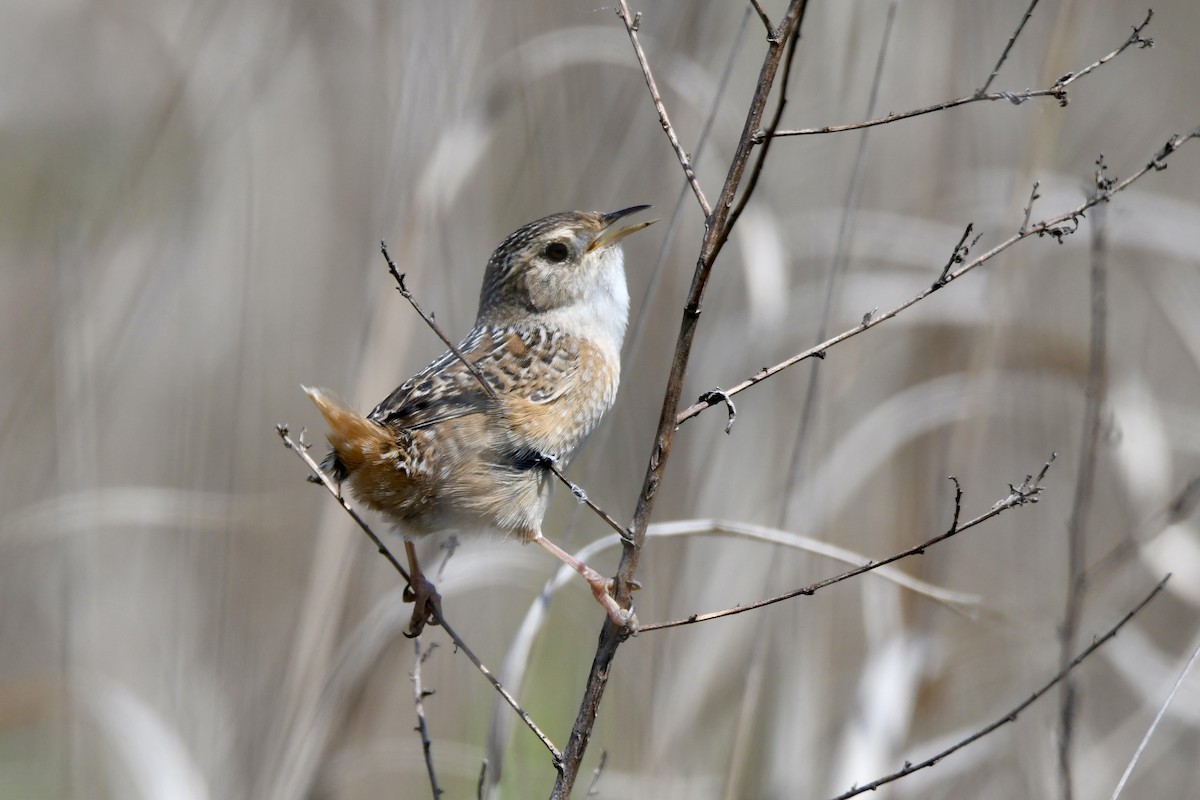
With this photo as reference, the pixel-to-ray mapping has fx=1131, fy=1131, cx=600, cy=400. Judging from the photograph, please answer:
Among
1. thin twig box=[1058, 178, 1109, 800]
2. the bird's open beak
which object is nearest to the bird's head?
the bird's open beak

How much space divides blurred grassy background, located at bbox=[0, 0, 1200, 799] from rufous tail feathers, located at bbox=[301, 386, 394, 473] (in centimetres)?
44

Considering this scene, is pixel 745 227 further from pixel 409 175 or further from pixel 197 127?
pixel 197 127

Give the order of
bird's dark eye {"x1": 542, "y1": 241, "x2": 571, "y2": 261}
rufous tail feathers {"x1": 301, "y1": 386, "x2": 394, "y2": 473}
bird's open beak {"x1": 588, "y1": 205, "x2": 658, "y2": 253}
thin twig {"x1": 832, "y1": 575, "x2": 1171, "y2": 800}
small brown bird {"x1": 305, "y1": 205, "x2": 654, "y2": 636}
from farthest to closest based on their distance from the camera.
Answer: bird's dark eye {"x1": 542, "y1": 241, "x2": 571, "y2": 261}, bird's open beak {"x1": 588, "y1": 205, "x2": 658, "y2": 253}, small brown bird {"x1": 305, "y1": 205, "x2": 654, "y2": 636}, rufous tail feathers {"x1": 301, "y1": 386, "x2": 394, "y2": 473}, thin twig {"x1": 832, "y1": 575, "x2": 1171, "y2": 800}

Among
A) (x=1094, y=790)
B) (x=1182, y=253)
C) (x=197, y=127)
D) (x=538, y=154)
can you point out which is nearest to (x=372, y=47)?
(x=197, y=127)

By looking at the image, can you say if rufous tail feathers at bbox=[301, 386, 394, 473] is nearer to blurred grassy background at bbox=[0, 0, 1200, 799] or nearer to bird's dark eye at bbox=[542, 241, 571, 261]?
blurred grassy background at bbox=[0, 0, 1200, 799]

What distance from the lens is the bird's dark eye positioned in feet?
9.86

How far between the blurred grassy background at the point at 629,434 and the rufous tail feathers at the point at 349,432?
44 centimetres

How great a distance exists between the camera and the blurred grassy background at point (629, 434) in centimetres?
302

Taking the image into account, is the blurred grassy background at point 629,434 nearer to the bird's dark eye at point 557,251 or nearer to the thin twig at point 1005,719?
A: the bird's dark eye at point 557,251

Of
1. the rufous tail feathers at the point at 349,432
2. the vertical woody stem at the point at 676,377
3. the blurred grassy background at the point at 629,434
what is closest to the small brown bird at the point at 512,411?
the rufous tail feathers at the point at 349,432

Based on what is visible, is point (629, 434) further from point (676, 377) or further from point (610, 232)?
point (676, 377)

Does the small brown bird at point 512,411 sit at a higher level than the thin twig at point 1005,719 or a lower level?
higher

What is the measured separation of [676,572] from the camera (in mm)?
3205

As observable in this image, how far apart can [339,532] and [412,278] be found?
685 millimetres
